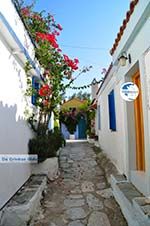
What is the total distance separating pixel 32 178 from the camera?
8.16m

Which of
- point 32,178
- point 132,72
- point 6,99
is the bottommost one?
point 32,178

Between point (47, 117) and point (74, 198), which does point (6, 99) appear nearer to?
point (74, 198)

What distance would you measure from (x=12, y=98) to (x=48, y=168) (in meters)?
3.71

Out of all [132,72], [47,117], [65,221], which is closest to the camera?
[65,221]

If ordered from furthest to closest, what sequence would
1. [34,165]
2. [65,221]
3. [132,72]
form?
1. [34,165]
2. [132,72]
3. [65,221]

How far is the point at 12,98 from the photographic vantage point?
6.32 metres

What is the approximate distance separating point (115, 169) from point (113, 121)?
171 cm

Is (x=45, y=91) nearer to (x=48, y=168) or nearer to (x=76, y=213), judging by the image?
(x=48, y=168)

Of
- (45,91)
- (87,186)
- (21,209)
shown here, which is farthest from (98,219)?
(45,91)

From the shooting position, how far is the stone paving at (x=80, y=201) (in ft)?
19.0

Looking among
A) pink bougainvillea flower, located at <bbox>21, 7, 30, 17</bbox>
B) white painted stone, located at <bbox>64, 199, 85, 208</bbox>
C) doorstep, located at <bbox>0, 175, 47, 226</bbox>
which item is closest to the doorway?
white painted stone, located at <bbox>64, 199, 85, 208</bbox>

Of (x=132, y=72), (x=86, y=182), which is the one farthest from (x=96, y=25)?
(x=86, y=182)

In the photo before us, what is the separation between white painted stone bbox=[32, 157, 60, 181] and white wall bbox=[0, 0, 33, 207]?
3.57ft

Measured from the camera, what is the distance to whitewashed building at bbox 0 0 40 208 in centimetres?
536
